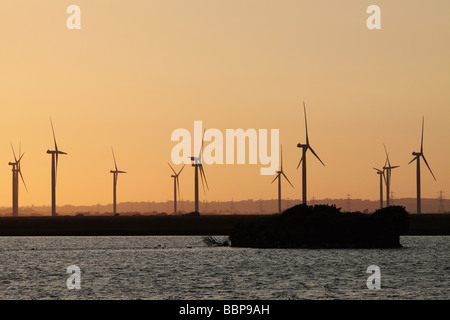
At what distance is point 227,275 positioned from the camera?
102 m

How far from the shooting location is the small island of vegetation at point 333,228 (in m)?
154

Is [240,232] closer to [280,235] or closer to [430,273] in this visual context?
[280,235]

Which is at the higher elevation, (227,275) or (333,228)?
(333,228)

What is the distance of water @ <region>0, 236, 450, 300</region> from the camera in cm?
8138

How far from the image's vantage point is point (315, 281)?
310ft

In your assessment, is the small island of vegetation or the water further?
the small island of vegetation

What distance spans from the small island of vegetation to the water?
592 cm

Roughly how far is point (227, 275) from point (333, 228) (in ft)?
184

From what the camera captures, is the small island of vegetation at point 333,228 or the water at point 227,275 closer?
the water at point 227,275

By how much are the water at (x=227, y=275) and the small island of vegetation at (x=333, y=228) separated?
233 inches

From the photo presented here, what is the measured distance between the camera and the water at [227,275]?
267 feet
